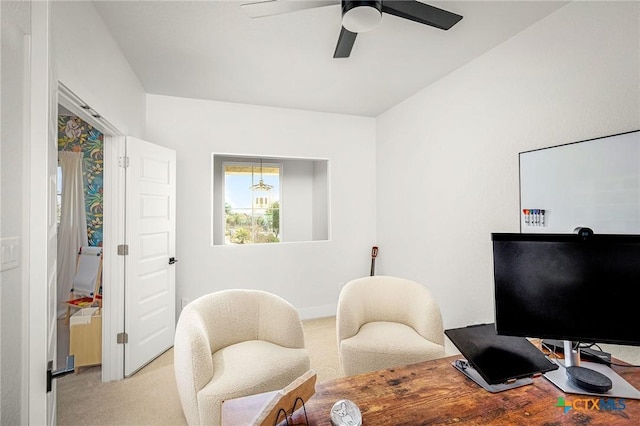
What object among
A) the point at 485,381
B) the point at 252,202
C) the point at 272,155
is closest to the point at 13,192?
the point at 485,381

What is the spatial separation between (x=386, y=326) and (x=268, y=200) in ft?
11.9

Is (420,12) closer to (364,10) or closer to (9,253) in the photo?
(364,10)

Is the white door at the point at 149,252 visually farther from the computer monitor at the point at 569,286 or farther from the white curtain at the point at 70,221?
the computer monitor at the point at 569,286

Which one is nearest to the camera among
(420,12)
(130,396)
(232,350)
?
(420,12)

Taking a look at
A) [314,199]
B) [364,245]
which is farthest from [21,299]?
[314,199]

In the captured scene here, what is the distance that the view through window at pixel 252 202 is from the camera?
16.6 feet

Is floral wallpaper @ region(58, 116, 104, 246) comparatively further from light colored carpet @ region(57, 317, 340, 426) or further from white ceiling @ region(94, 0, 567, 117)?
light colored carpet @ region(57, 317, 340, 426)

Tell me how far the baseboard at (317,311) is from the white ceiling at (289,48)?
2.65 metres

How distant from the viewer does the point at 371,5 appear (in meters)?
1.39

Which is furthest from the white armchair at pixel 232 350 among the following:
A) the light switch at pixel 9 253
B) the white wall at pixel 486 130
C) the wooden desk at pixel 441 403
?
the white wall at pixel 486 130

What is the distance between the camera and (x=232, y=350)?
187cm

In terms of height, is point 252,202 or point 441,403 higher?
point 252,202

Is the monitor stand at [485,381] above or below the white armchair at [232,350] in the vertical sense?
above

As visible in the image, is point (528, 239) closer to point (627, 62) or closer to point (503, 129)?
point (627, 62)
